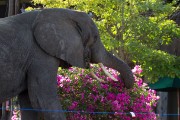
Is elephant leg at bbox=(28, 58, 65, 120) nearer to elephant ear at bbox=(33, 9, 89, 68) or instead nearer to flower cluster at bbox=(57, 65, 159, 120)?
elephant ear at bbox=(33, 9, 89, 68)

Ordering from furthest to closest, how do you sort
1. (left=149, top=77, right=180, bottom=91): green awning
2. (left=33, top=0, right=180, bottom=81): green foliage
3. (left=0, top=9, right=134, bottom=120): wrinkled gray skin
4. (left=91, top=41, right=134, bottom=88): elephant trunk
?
1. (left=149, top=77, right=180, bottom=91): green awning
2. (left=33, top=0, right=180, bottom=81): green foliage
3. (left=91, top=41, right=134, bottom=88): elephant trunk
4. (left=0, top=9, right=134, bottom=120): wrinkled gray skin

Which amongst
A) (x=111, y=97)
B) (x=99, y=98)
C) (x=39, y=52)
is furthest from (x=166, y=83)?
(x=39, y=52)

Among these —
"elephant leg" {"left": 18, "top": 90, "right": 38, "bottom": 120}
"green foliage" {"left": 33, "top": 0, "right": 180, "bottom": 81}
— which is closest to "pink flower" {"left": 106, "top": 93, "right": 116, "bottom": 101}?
"elephant leg" {"left": 18, "top": 90, "right": 38, "bottom": 120}

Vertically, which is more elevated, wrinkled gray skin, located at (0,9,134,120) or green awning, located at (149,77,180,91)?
wrinkled gray skin, located at (0,9,134,120)

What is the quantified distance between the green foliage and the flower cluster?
2173 mm

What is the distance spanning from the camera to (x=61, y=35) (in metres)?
6.48

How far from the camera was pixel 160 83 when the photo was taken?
13.6 m

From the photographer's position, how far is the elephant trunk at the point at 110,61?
6934 mm

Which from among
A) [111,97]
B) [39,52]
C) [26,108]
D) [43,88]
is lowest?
[111,97]

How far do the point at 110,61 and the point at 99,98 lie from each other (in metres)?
0.96

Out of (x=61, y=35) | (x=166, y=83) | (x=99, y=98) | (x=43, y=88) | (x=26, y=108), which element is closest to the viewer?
(x=43, y=88)

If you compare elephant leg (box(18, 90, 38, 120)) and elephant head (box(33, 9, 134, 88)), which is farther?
elephant leg (box(18, 90, 38, 120))

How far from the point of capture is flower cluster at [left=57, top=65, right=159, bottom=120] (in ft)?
25.7

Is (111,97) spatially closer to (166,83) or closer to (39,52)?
(39,52)
